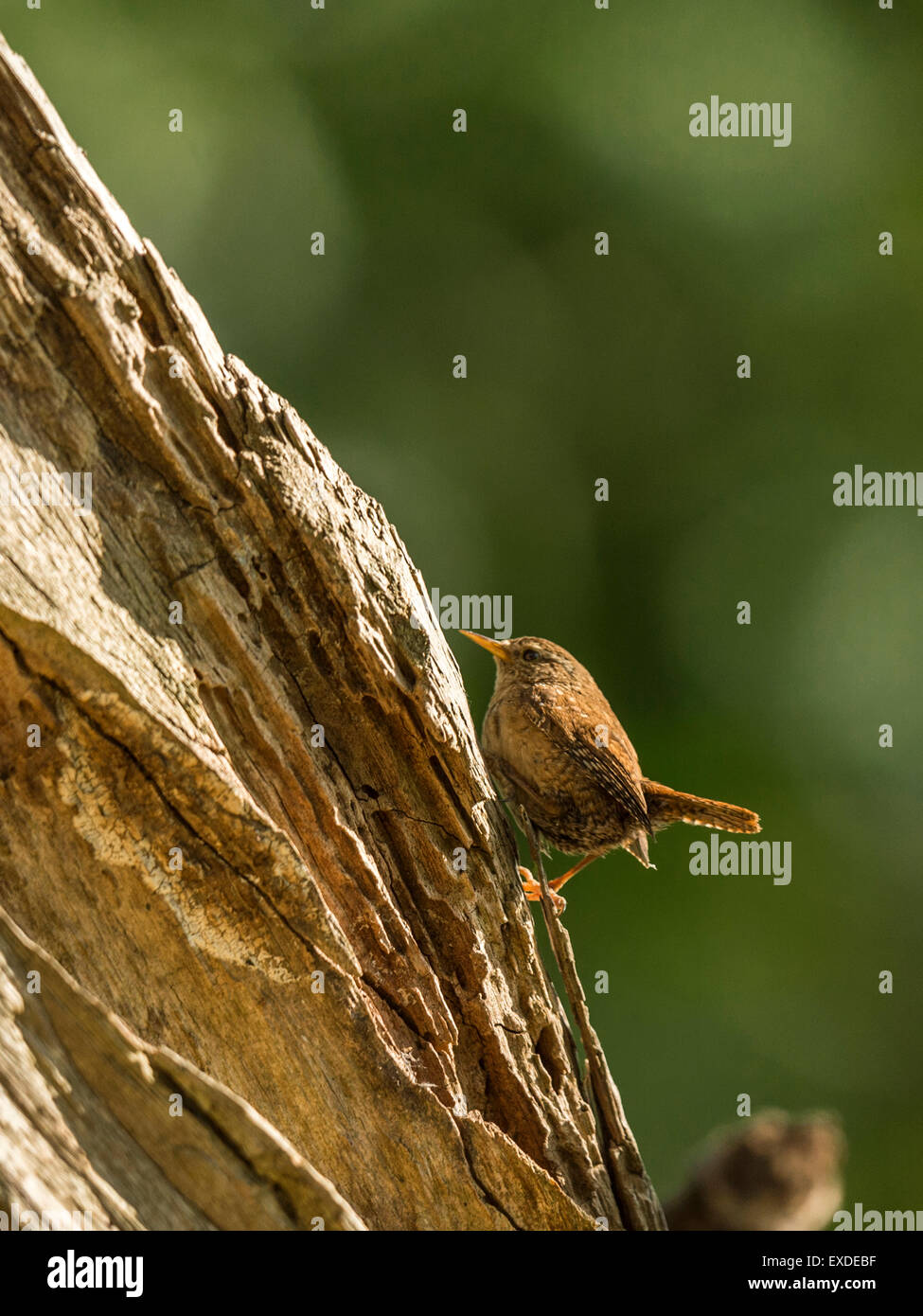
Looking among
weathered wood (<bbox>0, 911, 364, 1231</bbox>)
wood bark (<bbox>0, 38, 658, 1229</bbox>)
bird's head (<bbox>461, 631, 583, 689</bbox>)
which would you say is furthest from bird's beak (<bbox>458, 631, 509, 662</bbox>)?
weathered wood (<bbox>0, 911, 364, 1231</bbox>)

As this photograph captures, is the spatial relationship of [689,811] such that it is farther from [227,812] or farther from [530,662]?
[227,812]

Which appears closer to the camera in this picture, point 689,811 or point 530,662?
point 530,662

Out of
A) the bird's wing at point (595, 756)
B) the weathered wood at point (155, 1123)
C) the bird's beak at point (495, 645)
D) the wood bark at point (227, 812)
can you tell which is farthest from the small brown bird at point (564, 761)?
the weathered wood at point (155, 1123)

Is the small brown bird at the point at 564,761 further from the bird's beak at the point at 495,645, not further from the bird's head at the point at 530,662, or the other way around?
the bird's beak at the point at 495,645

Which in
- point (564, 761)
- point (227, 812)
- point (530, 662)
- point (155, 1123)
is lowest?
point (155, 1123)

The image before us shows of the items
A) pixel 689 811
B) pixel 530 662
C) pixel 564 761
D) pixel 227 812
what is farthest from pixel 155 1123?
pixel 689 811

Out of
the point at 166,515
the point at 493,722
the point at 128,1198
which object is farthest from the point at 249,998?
the point at 493,722
